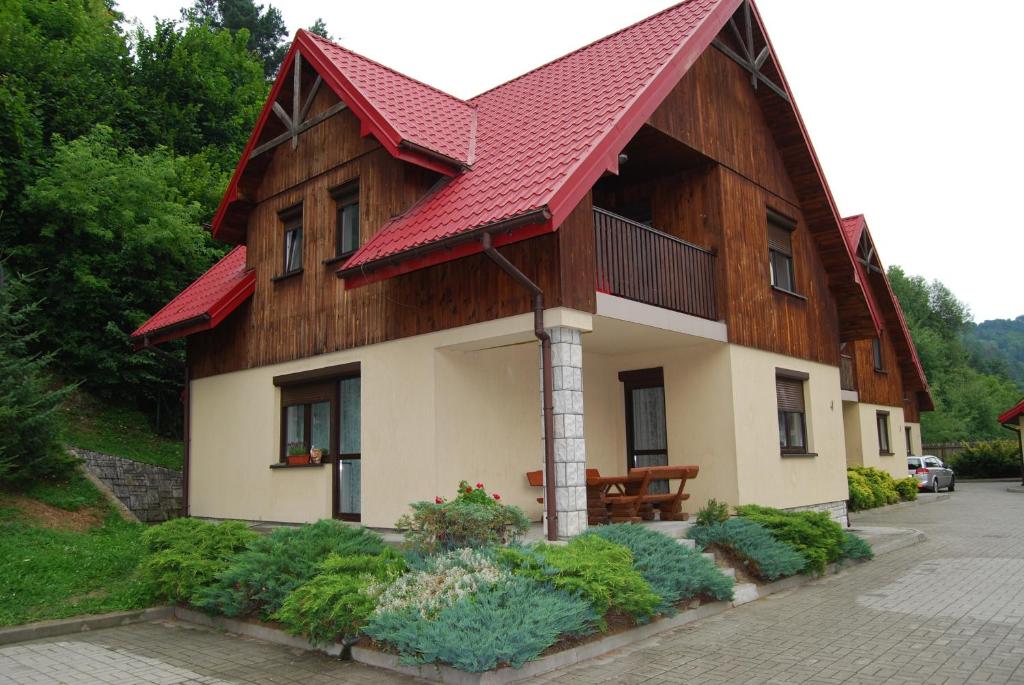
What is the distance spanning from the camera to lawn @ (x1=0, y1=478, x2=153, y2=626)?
8609mm

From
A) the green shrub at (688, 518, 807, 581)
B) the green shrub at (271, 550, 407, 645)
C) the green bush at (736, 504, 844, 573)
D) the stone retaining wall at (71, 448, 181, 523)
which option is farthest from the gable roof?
the green shrub at (271, 550, 407, 645)

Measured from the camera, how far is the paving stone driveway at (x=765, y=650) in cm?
605

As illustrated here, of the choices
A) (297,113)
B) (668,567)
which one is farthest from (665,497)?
(297,113)

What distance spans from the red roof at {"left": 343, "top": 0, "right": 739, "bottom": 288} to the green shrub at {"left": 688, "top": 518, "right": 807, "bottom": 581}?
4305 mm

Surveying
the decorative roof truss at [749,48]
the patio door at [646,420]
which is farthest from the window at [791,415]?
the decorative roof truss at [749,48]

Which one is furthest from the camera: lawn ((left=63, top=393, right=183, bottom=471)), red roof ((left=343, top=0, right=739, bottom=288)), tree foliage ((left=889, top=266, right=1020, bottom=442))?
tree foliage ((left=889, top=266, right=1020, bottom=442))

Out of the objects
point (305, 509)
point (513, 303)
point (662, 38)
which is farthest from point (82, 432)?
point (662, 38)

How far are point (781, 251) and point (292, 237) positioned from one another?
858 cm

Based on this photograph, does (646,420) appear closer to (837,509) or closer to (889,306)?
(837,509)

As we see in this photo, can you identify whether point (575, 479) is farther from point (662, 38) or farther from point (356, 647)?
point (662, 38)

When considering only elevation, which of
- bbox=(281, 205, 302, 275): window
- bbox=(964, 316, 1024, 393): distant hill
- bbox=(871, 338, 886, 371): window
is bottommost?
bbox=(871, 338, 886, 371): window

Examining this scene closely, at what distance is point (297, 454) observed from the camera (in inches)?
503

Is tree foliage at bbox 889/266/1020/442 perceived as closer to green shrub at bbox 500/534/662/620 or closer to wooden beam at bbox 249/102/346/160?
wooden beam at bbox 249/102/346/160

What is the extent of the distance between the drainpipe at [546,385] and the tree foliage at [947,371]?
142 ft
